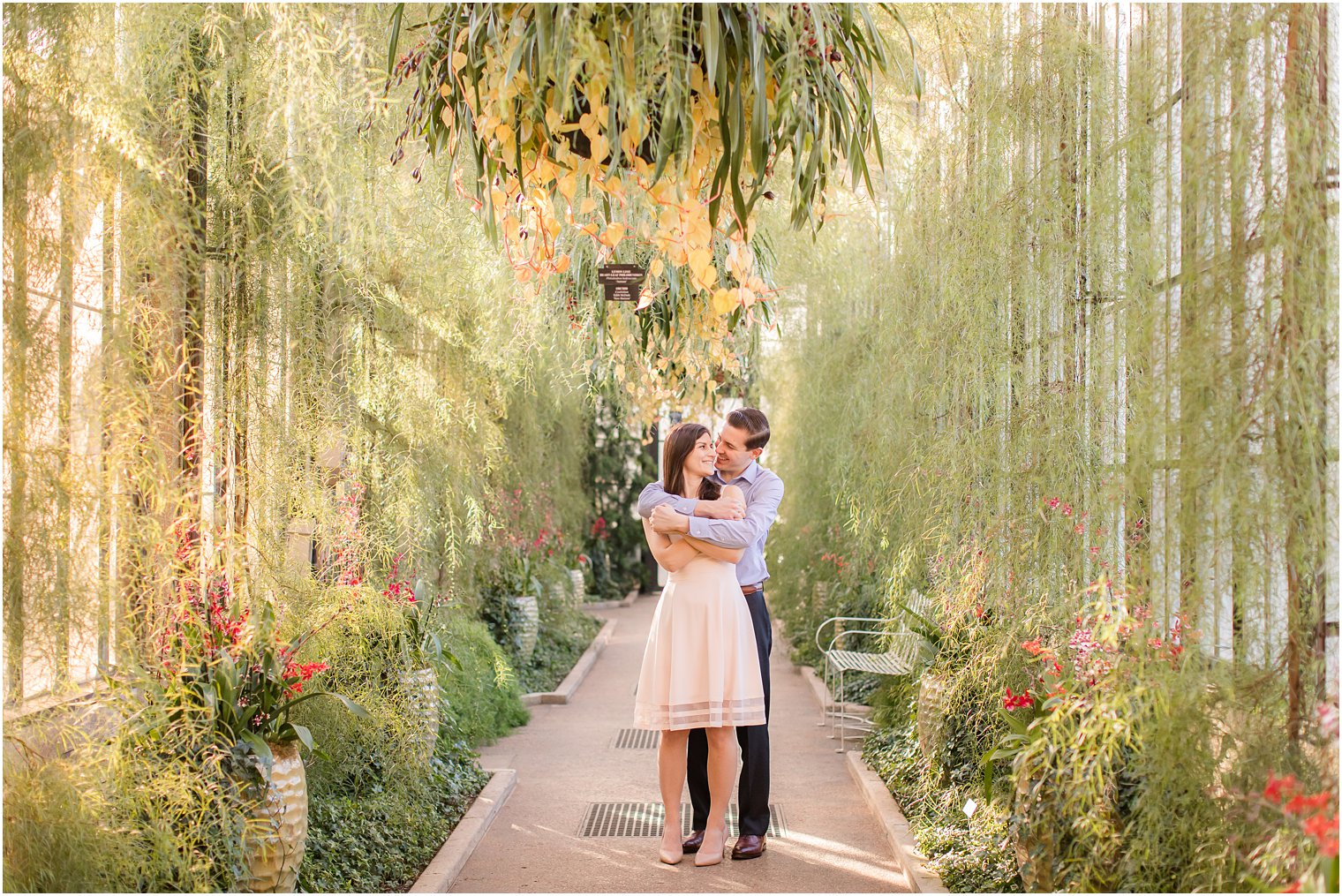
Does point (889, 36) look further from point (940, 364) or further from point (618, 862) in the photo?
point (618, 862)

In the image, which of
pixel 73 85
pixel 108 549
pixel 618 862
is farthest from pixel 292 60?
pixel 618 862

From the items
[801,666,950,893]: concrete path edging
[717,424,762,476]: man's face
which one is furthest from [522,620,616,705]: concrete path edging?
[717,424,762,476]: man's face

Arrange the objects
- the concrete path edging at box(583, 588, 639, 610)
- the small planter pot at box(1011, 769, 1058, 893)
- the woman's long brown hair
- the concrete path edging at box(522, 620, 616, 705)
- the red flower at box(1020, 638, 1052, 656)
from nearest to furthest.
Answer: the small planter pot at box(1011, 769, 1058, 893) → the red flower at box(1020, 638, 1052, 656) → the woman's long brown hair → the concrete path edging at box(522, 620, 616, 705) → the concrete path edging at box(583, 588, 639, 610)

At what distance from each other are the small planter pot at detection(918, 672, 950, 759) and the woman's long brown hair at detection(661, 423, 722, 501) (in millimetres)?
1071

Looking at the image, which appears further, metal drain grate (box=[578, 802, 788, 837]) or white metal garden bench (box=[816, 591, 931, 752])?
white metal garden bench (box=[816, 591, 931, 752])

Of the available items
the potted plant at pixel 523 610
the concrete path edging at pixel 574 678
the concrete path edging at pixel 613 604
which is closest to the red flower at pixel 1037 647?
the concrete path edging at pixel 574 678

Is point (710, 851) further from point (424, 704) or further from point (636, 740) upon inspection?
point (636, 740)

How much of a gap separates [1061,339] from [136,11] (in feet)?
7.95

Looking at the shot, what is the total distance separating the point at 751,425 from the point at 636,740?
2480mm

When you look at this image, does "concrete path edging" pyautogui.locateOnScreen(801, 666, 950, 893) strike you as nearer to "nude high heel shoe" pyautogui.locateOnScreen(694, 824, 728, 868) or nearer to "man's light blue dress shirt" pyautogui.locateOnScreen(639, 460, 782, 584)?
"nude high heel shoe" pyautogui.locateOnScreen(694, 824, 728, 868)

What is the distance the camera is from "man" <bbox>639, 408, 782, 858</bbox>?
3.33 m

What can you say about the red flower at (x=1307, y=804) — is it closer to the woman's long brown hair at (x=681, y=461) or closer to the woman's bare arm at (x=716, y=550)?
the woman's bare arm at (x=716, y=550)

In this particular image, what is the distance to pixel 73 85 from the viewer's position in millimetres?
2133

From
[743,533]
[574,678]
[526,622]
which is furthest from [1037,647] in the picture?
[526,622]
